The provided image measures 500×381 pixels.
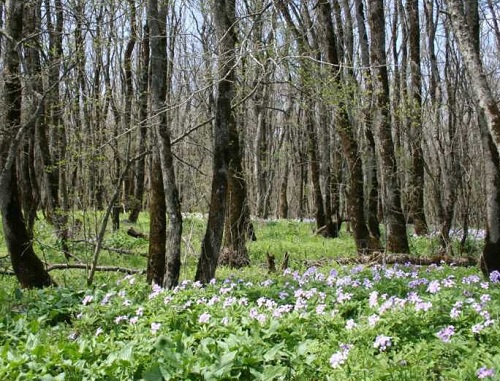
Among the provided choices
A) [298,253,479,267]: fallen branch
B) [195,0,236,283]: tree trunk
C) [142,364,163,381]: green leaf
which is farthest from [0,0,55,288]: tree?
[298,253,479,267]: fallen branch

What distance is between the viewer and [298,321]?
169 inches

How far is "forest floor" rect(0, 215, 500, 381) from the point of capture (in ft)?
10.9

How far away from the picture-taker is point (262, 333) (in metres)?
4.03

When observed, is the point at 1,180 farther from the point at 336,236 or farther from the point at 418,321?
the point at 336,236

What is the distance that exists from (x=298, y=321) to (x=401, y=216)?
665 centimetres

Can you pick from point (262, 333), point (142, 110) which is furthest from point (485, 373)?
point (142, 110)

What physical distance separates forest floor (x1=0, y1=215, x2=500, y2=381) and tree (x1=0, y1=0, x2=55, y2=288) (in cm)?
112

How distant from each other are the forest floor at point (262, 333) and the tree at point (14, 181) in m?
1.12

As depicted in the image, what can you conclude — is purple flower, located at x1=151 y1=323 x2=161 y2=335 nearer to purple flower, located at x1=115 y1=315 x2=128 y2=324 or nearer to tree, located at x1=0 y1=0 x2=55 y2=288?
purple flower, located at x1=115 y1=315 x2=128 y2=324

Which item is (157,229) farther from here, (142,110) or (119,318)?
(119,318)

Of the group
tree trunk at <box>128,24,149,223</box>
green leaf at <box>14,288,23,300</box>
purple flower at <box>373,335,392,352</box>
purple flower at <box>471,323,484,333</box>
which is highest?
tree trunk at <box>128,24,149,223</box>

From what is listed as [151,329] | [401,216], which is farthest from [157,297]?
[401,216]

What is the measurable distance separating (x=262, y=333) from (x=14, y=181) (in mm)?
5075

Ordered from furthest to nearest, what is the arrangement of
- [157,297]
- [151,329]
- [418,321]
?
[157,297]
[151,329]
[418,321]
